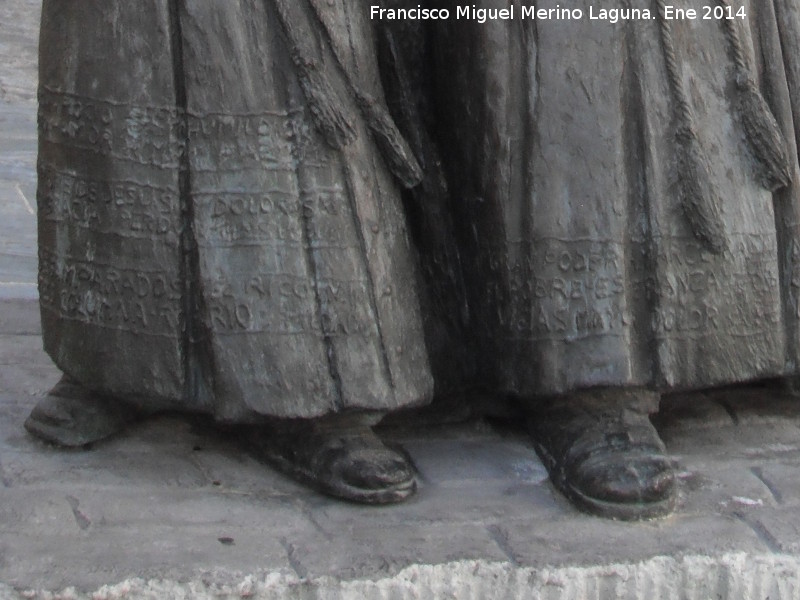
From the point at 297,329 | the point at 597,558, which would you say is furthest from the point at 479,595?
the point at 297,329

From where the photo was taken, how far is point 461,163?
225cm

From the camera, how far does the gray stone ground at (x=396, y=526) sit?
1906 millimetres

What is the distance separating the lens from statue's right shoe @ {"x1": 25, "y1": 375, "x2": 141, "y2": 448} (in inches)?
89.4

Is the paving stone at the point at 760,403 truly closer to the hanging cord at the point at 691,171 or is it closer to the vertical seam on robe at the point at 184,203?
the hanging cord at the point at 691,171

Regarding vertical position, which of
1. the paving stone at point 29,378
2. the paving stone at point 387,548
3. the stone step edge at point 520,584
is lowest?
the stone step edge at point 520,584

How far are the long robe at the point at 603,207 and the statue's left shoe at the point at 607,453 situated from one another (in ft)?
0.24

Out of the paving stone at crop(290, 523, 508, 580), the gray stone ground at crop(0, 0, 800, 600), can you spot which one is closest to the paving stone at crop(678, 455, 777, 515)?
the gray stone ground at crop(0, 0, 800, 600)

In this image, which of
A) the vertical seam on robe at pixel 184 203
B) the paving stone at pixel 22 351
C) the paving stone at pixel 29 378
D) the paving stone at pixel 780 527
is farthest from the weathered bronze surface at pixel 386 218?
the paving stone at pixel 22 351

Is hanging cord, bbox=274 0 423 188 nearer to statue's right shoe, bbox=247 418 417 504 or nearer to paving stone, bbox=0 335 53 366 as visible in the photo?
statue's right shoe, bbox=247 418 417 504

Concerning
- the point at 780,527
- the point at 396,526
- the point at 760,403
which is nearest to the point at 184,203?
the point at 396,526

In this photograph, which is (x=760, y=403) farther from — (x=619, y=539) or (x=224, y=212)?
(x=224, y=212)

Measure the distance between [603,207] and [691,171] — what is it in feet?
0.43

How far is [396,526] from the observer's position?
205 cm

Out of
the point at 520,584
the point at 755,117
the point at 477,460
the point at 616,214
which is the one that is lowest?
the point at 520,584
